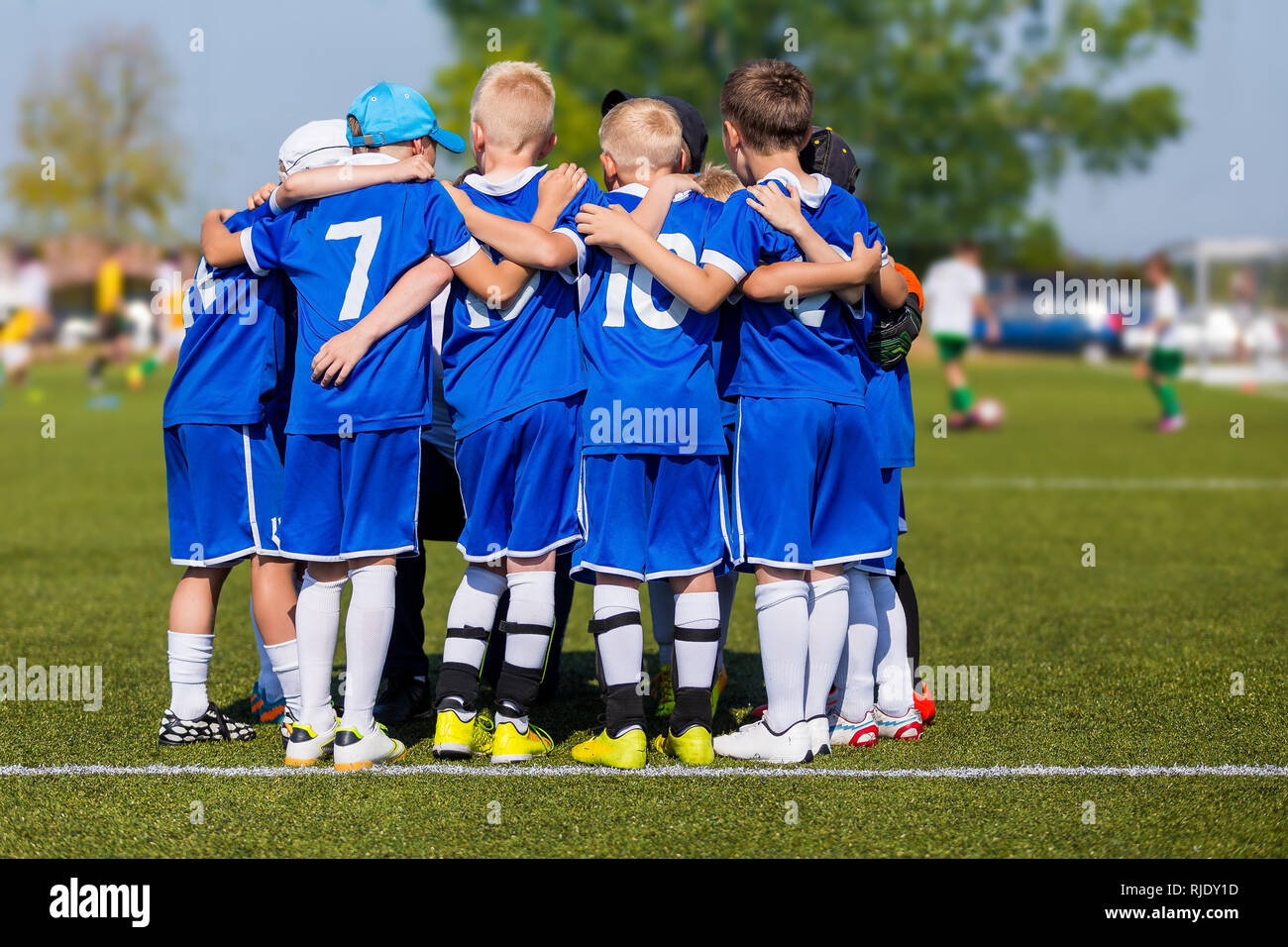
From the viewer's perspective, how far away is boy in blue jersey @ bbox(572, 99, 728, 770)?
392 cm

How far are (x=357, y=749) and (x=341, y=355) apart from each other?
112 cm

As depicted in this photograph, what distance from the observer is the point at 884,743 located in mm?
4320

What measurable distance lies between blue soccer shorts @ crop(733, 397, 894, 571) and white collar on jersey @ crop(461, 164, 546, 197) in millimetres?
907

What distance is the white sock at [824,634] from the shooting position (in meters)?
4.11

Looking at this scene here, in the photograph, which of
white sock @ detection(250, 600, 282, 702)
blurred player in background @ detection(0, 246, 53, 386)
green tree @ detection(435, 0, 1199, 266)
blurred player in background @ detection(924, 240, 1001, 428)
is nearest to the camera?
white sock @ detection(250, 600, 282, 702)

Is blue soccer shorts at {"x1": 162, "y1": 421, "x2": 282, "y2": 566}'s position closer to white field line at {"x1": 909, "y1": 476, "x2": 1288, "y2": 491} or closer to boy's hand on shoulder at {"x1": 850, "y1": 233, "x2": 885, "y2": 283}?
boy's hand on shoulder at {"x1": 850, "y1": 233, "x2": 885, "y2": 283}

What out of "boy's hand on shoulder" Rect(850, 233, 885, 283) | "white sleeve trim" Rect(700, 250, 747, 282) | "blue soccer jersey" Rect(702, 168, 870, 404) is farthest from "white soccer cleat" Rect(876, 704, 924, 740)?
"white sleeve trim" Rect(700, 250, 747, 282)

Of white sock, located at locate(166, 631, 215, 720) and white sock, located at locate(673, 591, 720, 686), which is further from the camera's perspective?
white sock, located at locate(166, 631, 215, 720)

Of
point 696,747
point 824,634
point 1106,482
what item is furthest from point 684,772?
point 1106,482

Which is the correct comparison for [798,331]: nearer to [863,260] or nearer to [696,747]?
[863,260]

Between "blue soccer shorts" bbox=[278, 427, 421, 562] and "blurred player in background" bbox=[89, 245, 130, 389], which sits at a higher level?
"blurred player in background" bbox=[89, 245, 130, 389]

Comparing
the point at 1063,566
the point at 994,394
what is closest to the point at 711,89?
the point at 994,394

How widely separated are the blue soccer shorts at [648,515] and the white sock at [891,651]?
2.44ft
